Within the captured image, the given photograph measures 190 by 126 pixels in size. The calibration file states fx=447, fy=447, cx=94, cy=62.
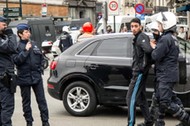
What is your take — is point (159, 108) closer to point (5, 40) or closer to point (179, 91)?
point (179, 91)

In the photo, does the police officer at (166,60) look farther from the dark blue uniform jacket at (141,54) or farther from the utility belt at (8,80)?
the utility belt at (8,80)

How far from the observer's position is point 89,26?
10180 mm

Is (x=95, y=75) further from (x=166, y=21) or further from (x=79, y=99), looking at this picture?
(x=166, y=21)

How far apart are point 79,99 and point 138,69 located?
1.99 metres

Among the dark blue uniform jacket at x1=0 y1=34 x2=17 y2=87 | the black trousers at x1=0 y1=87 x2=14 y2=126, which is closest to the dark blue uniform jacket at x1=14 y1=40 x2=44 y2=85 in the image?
the dark blue uniform jacket at x1=0 y1=34 x2=17 y2=87

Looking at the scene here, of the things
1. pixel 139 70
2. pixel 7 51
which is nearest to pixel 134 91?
pixel 139 70

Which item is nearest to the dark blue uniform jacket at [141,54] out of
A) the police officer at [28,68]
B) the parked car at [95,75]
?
the parked car at [95,75]

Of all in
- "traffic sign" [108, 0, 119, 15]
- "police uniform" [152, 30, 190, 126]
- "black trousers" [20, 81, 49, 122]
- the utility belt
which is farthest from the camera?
"traffic sign" [108, 0, 119, 15]

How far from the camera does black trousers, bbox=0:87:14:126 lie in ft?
20.9

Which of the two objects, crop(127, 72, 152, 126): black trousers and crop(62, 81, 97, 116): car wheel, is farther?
crop(62, 81, 97, 116): car wheel

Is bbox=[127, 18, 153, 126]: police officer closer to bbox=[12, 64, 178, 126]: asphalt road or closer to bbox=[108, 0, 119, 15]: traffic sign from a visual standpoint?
bbox=[12, 64, 178, 126]: asphalt road

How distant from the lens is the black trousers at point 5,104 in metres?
6.37

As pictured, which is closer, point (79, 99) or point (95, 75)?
point (95, 75)

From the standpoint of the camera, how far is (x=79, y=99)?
8570mm
